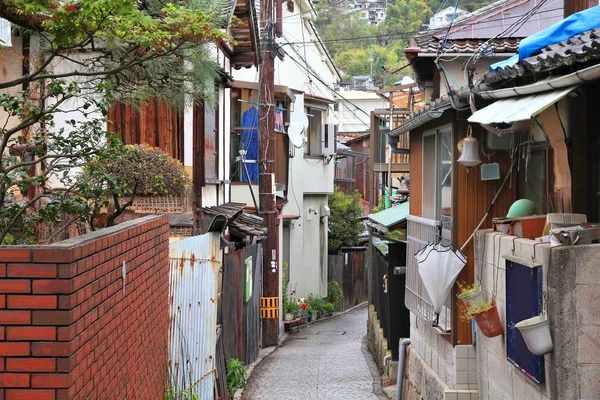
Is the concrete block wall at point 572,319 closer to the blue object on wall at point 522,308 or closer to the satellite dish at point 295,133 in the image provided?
the blue object on wall at point 522,308

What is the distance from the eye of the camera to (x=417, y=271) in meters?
13.5

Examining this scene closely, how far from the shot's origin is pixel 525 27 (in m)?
15.0

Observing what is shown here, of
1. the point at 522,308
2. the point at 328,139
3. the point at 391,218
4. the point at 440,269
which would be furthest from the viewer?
the point at 328,139

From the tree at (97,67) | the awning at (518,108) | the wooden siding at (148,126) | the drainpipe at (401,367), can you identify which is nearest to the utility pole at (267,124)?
the drainpipe at (401,367)

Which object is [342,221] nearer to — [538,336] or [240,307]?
[240,307]

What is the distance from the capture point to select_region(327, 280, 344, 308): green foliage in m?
34.1

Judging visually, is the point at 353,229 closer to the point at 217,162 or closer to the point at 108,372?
the point at 217,162

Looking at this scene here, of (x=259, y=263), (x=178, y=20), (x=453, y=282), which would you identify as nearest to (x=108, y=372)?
(x=178, y=20)

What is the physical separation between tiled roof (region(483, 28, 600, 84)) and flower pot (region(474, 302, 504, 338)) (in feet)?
8.19

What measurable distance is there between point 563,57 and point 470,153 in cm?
379

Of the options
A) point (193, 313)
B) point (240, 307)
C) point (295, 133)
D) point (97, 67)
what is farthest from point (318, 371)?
point (97, 67)

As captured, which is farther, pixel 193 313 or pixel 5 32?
pixel 193 313

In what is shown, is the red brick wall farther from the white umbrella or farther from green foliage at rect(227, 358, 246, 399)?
green foliage at rect(227, 358, 246, 399)

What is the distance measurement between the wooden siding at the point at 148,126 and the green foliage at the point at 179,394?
4.84 metres
